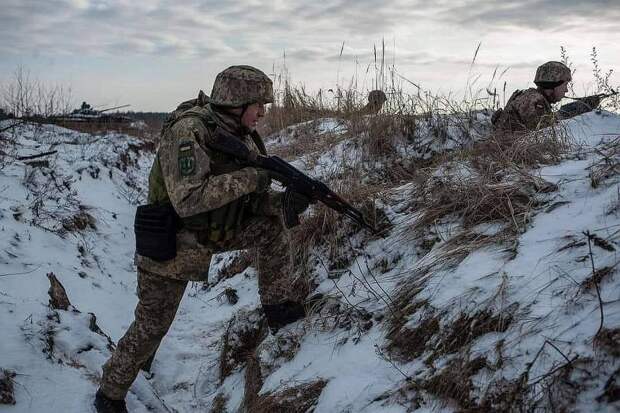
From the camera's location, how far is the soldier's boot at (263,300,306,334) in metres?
2.92

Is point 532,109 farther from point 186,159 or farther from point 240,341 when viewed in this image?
point 186,159

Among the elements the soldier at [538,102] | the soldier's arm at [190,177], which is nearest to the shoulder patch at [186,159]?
the soldier's arm at [190,177]

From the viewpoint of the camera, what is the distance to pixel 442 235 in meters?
2.71

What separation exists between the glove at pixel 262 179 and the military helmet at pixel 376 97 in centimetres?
250

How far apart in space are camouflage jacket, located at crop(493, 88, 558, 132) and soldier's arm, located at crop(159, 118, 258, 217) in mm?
2767

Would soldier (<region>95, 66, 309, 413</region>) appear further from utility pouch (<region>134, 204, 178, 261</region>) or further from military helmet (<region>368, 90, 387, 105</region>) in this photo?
military helmet (<region>368, 90, 387, 105</region>)

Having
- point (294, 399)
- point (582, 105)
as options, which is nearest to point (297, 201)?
point (294, 399)

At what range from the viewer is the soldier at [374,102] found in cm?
489

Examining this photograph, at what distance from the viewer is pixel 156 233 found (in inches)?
96.0

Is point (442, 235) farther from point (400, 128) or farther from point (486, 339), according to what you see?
point (400, 128)

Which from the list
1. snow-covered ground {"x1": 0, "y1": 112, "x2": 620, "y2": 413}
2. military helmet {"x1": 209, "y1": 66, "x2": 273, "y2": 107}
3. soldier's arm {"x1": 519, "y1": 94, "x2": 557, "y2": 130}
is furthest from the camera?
soldier's arm {"x1": 519, "y1": 94, "x2": 557, "y2": 130}

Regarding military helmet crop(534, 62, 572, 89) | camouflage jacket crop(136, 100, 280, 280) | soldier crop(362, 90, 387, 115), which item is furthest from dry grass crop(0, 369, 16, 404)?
military helmet crop(534, 62, 572, 89)

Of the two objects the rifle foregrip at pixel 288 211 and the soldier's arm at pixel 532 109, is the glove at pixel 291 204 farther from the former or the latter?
the soldier's arm at pixel 532 109

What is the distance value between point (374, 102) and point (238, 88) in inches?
109
